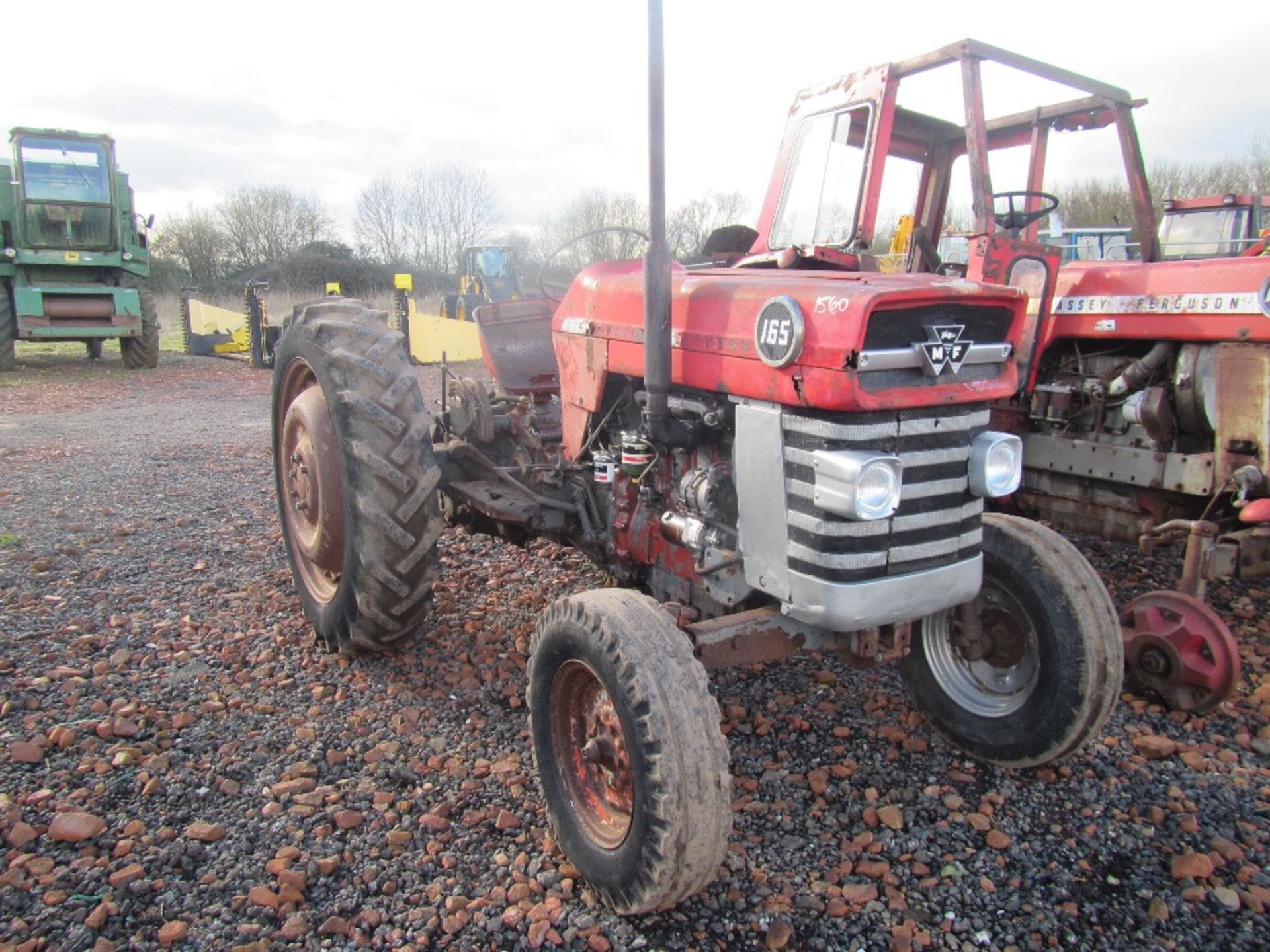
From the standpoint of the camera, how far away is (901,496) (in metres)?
2.37

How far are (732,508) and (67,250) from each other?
1492 centimetres

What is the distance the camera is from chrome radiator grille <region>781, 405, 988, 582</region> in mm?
2301

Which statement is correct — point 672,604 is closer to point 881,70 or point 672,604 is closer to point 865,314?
point 865,314

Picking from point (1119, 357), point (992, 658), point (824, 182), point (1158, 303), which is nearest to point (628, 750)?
A: point (992, 658)

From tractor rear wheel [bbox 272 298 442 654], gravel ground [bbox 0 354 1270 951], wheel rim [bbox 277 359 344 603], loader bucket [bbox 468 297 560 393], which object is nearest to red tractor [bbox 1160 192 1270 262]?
gravel ground [bbox 0 354 1270 951]

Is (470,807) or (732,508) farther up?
(732,508)

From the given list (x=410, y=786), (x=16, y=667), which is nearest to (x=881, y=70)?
(x=410, y=786)

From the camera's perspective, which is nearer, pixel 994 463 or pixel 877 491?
pixel 877 491

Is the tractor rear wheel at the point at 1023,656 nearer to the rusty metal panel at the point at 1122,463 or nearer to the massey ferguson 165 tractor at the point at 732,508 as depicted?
the massey ferguson 165 tractor at the point at 732,508

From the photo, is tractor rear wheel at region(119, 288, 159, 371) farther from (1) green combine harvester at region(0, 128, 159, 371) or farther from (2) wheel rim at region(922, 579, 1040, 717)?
(2) wheel rim at region(922, 579, 1040, 717)

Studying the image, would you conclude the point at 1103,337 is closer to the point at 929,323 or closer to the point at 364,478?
the point at 929,323

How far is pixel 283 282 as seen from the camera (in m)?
31.5

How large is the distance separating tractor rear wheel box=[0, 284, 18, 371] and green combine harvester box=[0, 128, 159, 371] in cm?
1

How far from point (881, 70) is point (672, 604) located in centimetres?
271
